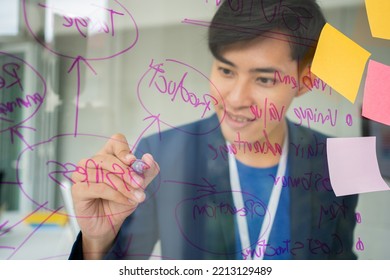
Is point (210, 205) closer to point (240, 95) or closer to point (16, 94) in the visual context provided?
point (240, 95)

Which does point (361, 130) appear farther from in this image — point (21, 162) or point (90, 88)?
point (21, 162)

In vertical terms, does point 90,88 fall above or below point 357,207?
above

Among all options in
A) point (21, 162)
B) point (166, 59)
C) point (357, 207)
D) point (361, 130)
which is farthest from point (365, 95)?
point (21, 162)

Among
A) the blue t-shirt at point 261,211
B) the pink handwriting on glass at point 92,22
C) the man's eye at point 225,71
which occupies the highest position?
the pink handwriting on glass at point 92,22

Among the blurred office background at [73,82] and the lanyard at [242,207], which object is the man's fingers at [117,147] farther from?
the lanyard at [242,207]

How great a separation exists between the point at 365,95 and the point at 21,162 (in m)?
0.92

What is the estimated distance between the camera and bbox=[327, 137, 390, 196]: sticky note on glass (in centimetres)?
123

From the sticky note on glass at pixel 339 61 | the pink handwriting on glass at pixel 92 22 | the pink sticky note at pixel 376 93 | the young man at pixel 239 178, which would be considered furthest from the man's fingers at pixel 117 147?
the pink sticky note at pixel 376 93

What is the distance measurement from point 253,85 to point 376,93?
34cm

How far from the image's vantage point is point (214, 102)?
1205mm

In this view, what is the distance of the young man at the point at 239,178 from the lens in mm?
1199

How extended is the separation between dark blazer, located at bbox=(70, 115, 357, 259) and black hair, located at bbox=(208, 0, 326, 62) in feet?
0.66

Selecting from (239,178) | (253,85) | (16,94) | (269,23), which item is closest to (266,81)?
(253,85)
